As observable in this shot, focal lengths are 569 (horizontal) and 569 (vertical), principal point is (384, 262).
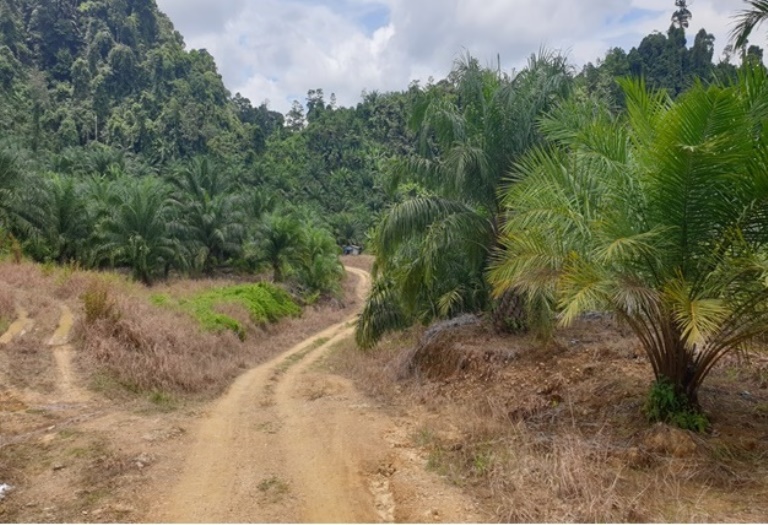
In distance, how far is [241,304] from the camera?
23.0m

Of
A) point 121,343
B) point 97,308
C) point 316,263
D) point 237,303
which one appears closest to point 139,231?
point 237,303

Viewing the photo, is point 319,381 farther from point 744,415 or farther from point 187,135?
point 187,135

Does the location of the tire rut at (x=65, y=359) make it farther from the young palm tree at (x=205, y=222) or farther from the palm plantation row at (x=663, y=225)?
Answer: the young palm tree at (x=205, y=222)

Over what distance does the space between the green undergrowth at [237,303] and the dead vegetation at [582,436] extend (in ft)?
31.1

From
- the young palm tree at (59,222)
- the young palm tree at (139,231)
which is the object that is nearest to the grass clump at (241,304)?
the young palm tree at (139,231)

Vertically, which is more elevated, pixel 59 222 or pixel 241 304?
pixel 59 222

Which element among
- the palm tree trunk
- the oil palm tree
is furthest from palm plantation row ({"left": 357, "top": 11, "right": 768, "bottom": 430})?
the palm tree trunk

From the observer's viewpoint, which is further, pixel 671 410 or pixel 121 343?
pixel 121 343

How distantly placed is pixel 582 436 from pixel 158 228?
991 inches

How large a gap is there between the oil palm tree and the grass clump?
8319 millimetres

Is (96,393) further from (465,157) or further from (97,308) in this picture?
(465,157)

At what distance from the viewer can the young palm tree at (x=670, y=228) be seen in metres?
5.44

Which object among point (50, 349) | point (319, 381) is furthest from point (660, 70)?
point (50, 349)

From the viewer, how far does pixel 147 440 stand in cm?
738
